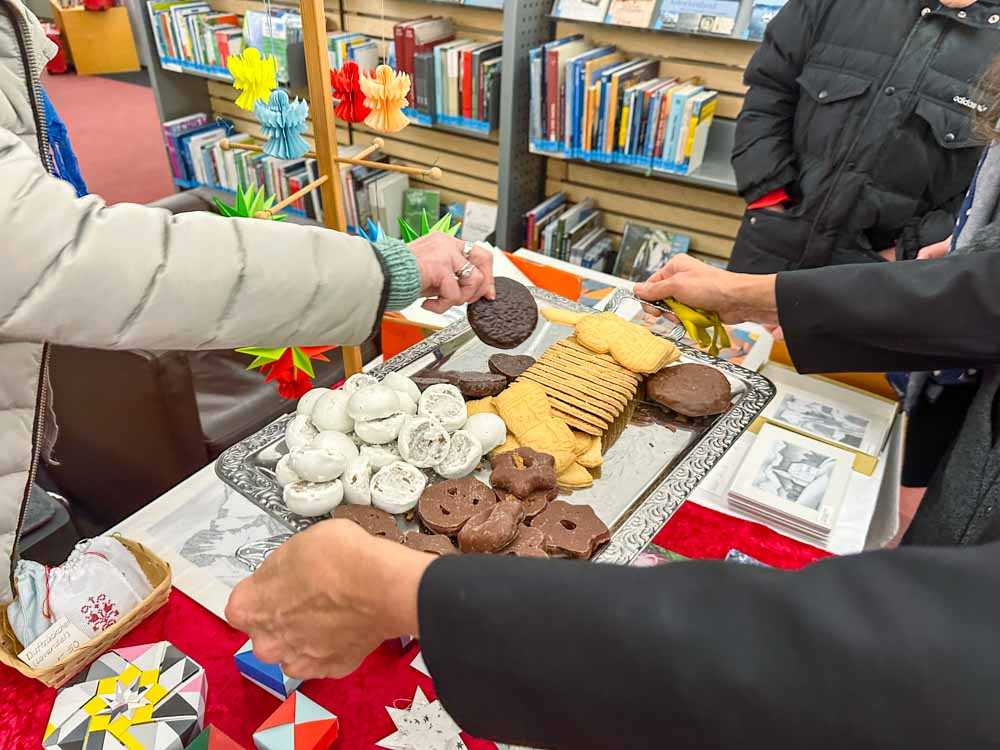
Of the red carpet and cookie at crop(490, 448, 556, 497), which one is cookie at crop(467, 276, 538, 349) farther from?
the red carpet

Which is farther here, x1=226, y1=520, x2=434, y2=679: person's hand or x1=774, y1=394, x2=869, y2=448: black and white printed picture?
x1=774, y1=394, x2=869, y2=448: black and white printed picture

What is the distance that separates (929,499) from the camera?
1.30 m

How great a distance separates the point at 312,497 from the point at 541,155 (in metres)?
2.70

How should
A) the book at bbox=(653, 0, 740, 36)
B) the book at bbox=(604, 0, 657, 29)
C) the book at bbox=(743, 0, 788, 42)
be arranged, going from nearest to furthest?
the book at bbox=(743, 0, 788, 42) < the book at bbox=(653, 0, 740, 36) < the book at bbox=(604, 0, 657, 29)

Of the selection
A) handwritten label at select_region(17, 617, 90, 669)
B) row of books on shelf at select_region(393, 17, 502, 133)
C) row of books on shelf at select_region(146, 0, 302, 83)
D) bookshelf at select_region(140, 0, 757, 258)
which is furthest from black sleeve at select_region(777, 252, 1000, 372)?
row of books on shelf at select_region(146, 0, 302, 83)

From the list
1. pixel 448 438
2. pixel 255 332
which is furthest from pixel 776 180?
pixel 255 332

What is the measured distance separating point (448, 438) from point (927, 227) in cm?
169

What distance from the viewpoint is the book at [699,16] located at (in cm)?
260

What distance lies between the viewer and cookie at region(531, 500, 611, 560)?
3.46ft

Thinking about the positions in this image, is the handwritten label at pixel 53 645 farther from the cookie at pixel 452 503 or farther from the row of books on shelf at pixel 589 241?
the row of books on shelf at pixel 589 241

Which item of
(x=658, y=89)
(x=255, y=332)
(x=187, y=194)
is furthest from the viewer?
(x=658, y=89)

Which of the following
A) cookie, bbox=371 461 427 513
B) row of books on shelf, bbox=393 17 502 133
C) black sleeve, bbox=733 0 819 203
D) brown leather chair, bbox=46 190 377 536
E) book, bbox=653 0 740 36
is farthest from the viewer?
row of books on shelf, bbox=393 17 502 133

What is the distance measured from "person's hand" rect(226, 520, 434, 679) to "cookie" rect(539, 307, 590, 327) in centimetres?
101

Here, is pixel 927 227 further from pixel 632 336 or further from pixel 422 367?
pixel 422 367
